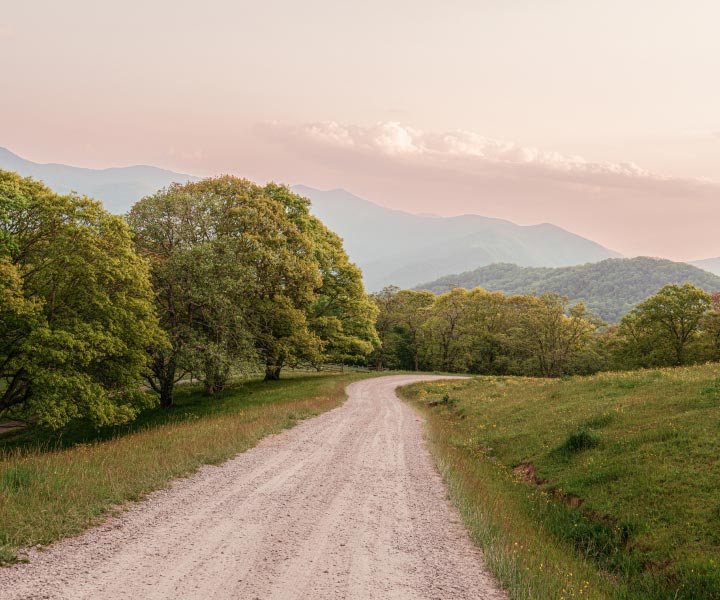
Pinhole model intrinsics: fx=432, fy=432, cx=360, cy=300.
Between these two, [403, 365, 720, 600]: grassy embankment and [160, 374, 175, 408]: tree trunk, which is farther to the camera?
[160, 374, 175, 408]: tree trunk

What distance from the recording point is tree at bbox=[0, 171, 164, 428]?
2100 centimetres

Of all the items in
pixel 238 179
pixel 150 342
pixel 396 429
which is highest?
pixel 238 179

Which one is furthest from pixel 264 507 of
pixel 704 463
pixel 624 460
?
pixel 704 463

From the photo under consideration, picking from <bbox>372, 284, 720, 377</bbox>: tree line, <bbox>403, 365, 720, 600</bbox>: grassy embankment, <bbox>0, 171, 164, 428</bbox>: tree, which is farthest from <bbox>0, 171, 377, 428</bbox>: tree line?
<bbox>372, 284, 720, 377</bbox>: tree line

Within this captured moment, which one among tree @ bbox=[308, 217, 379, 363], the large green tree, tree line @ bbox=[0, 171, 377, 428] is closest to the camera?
tree line @ bbox=[0, 171, 377, 428]

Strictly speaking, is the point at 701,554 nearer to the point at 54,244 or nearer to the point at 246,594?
the point at 246,594

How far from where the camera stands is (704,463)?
37.1 feet

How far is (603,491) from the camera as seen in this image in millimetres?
11789

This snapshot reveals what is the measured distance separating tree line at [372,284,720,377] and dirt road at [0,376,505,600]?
56458 mm

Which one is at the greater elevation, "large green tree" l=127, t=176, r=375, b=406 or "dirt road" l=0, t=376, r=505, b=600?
"large green tree" l=127, t=176, r=375, b=406

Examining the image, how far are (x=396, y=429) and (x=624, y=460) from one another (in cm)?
1075

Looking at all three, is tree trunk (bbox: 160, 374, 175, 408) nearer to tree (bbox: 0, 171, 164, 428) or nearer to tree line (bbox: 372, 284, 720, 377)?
tree (bbox: 0, 171, 164, 428)

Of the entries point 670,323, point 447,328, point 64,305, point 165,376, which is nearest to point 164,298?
point 165,376

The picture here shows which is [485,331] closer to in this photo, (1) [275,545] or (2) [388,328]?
(2) [388,328]
